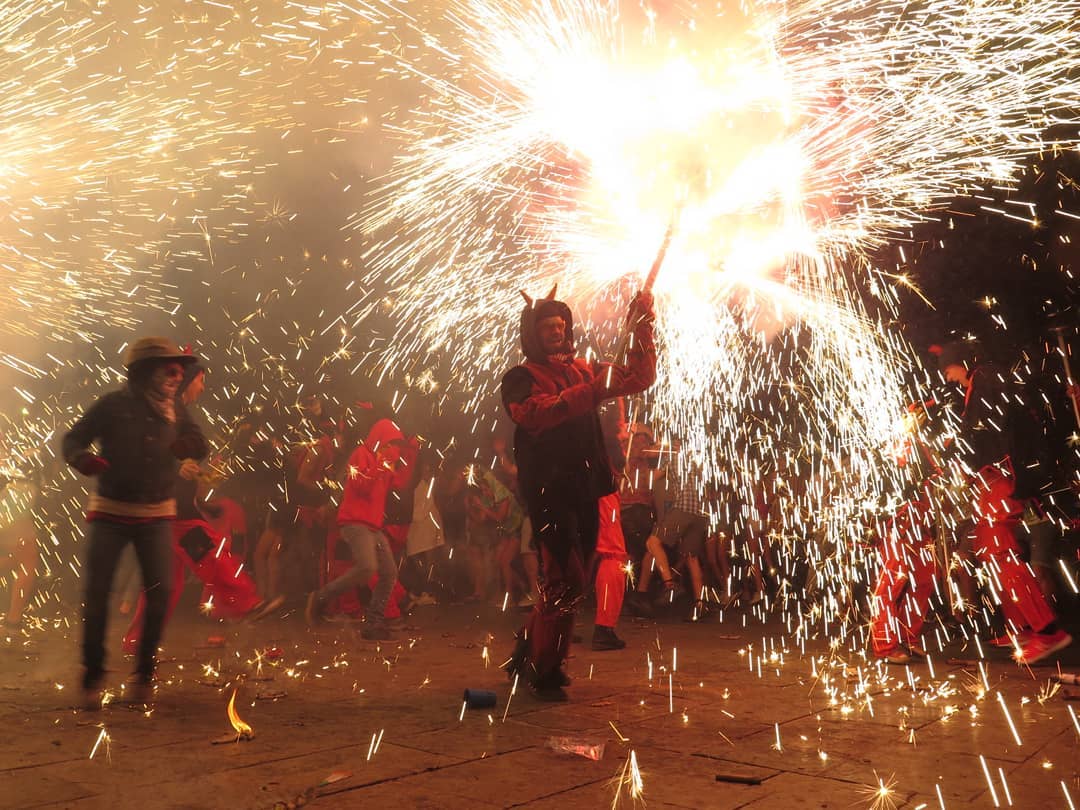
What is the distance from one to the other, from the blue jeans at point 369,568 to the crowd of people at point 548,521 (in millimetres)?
18

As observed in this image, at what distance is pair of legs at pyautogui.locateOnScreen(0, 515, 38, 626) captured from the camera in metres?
8.66

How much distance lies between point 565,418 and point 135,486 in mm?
2219

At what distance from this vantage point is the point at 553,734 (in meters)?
3.97

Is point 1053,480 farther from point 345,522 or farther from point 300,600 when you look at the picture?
point 300,600

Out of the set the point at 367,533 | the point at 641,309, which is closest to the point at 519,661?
the point at 641,309

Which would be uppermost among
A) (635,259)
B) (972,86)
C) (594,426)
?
(972,86)

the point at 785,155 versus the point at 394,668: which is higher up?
the point at 785,155

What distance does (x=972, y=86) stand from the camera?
738 cm

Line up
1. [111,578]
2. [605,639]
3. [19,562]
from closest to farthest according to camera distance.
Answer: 1. [111,578]
2. [605,639]
3. [19,562]

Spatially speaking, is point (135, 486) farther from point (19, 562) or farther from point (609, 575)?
point (19, 562)

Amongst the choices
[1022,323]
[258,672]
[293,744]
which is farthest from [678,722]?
[1022,323]

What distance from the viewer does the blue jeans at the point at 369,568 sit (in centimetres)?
773

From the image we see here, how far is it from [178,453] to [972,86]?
6.40m

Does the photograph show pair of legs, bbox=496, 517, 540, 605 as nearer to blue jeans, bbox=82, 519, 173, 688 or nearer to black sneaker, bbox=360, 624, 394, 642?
black sneaker, bbox=360, 624, 394, 642
